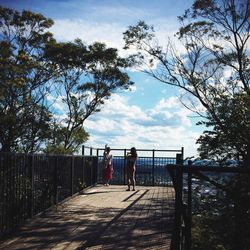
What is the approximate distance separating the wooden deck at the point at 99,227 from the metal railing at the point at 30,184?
0.27m

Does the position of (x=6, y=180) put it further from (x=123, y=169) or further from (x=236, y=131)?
(x=123, y=169)

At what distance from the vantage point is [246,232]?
3.93 m

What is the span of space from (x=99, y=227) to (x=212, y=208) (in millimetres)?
4204

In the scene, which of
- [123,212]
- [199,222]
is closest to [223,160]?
[199,222]

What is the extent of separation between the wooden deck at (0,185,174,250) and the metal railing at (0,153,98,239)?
269mm

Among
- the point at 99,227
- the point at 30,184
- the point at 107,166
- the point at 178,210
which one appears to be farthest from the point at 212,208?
the point at 107,166

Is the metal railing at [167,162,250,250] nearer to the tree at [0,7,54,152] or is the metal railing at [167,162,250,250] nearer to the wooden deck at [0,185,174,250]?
the wooden deck at [0,185,174,250]

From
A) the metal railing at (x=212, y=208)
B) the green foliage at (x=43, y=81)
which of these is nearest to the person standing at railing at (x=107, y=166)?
the green foliage at (x=43, y=81)

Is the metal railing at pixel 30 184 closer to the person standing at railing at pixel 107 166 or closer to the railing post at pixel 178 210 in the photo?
the railing post at pixel 178 210

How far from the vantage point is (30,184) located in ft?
27.2

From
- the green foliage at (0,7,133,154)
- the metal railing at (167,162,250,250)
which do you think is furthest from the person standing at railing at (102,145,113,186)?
the metal railing at (167,162,250,250)

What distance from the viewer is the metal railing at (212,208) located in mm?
3676

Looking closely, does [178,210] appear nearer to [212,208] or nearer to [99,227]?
[212,208]

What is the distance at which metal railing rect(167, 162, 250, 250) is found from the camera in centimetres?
368
